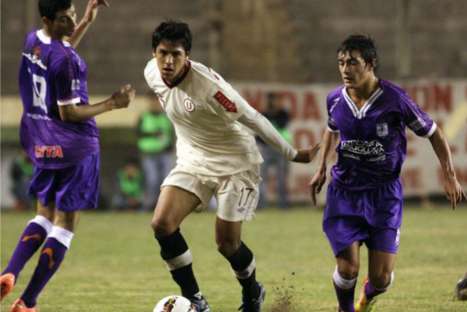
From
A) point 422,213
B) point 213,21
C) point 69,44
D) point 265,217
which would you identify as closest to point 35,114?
point 69,44

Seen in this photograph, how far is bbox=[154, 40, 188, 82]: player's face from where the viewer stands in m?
7.64

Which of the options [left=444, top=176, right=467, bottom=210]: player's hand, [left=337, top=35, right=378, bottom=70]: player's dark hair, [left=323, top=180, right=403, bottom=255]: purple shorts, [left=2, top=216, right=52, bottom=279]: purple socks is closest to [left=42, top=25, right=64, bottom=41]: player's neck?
[left=2, top=216, right=52, bottom=279]: purple socks

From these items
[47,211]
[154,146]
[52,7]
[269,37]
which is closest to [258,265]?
[47,211]

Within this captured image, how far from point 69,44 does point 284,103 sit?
1182 cm

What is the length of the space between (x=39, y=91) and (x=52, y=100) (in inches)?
4.6

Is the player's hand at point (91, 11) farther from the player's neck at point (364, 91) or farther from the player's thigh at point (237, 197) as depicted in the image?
the player's neck at point (364, 91)

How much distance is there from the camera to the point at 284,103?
776 inches

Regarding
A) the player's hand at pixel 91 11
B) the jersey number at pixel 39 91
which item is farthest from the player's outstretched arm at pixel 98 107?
the player's hand at pixel 91 11

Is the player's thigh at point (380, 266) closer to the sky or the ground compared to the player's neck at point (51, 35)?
closer to the ground

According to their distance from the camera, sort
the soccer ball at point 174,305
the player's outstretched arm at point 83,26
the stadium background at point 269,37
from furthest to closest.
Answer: the stadium background at point 269,37
the player's outstretched arm at point 83,26
the soccer ball at point 174,305

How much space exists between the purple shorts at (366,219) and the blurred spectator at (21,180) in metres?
11.8

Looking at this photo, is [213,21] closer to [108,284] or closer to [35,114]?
[108,284]

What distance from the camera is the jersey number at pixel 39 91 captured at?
311 inches

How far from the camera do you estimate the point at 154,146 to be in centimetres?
1848
